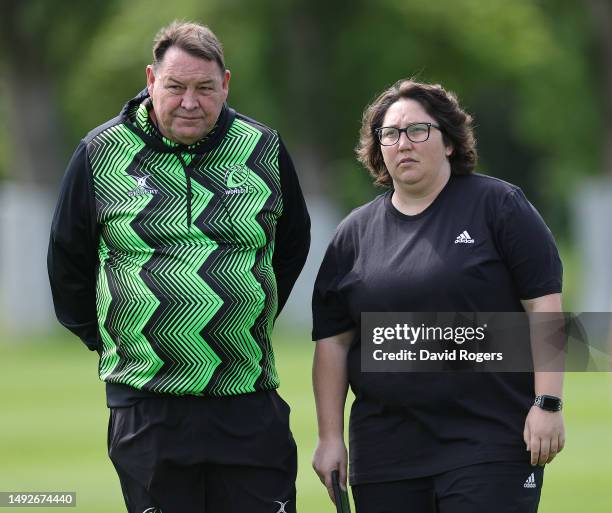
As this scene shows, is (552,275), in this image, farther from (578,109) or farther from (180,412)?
(578,109)

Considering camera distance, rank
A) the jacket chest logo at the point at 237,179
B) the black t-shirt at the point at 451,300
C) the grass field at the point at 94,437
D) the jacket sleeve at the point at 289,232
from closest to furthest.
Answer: the black t-shirt at the point at 451,300, the jacket chest logo at the point at 237,179, the jacket sleeve at the point at 289,232, the grass field at the point at 94,437

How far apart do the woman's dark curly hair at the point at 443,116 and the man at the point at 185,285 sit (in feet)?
1.61

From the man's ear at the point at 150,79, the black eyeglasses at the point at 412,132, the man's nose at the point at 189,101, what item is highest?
the man's ear at the point at 150,79

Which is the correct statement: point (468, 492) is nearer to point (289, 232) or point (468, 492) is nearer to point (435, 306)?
point (435, 306)

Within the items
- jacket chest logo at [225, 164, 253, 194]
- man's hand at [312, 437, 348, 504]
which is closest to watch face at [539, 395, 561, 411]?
man's hand at [312, 437, 348, 504]

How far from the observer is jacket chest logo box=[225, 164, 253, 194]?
5523 millimetres

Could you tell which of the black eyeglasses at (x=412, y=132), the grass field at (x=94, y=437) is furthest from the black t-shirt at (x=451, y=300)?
the grass field at (x=94, y=437)

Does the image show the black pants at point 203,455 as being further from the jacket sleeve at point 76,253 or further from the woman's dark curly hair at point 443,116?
the woman's dark curly hair at point 443,116

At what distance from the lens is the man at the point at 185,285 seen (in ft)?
17.7

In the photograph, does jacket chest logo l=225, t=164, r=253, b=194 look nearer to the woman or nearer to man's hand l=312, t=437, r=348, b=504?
the woman

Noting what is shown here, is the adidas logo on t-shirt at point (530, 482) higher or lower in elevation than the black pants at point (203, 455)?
lower

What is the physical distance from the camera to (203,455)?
542cm

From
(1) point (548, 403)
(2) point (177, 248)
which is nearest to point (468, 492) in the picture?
(1) point (548, 403)

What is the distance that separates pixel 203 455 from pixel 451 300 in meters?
1.11
